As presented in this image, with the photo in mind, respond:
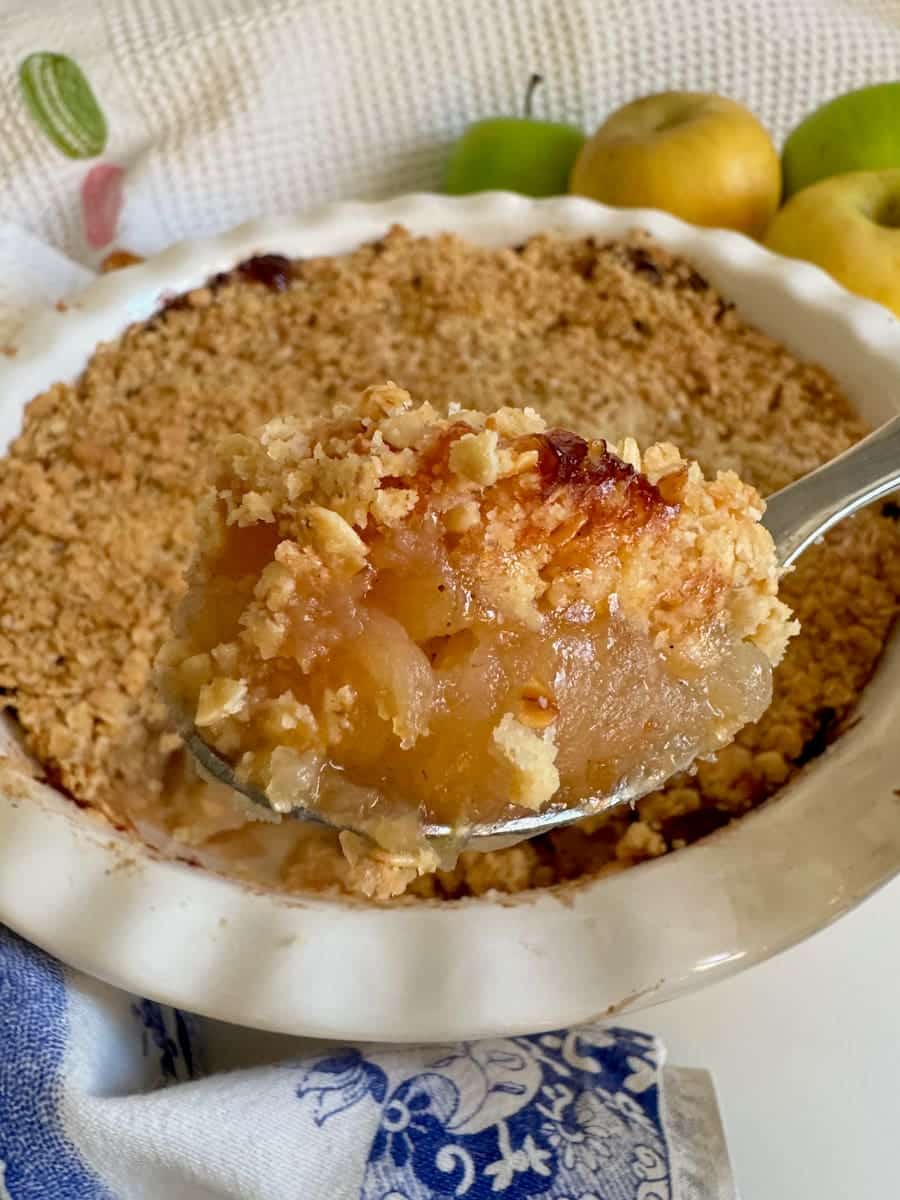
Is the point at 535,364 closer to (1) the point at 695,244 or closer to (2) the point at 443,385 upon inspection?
(2) the point at 443,385

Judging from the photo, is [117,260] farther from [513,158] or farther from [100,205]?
[513,158]

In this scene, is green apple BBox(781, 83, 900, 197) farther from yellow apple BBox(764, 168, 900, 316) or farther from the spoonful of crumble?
the spoonful of crumble

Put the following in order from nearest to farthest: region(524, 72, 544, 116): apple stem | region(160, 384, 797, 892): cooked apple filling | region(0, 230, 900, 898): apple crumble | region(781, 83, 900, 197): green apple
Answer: region(160, 384, 797, 892): cooked apple filling
region(0, 230, 900, 898): apple crumble
region(781, 83, 900, 197): green apple
region(524, 72, 544, 116): apple stem

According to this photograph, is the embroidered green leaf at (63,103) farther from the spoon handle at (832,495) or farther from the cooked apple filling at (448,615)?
the spoon handle at (832,495)

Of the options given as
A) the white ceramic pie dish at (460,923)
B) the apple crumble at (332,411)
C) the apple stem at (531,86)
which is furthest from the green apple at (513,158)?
the white ceramic pie dish at (460,923)

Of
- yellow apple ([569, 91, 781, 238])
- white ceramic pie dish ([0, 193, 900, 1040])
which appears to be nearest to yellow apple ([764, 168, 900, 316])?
yellow apple ([569, 91, 781, 238])

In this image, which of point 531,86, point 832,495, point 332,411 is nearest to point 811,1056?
point 832,495
